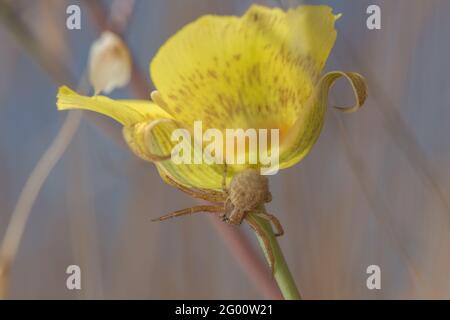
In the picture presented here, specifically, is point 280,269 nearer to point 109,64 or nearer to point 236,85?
point 236,85

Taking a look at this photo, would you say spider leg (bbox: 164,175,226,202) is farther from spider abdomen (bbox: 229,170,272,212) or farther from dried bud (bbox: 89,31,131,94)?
dried bud (bbox: 89,31,131,94)

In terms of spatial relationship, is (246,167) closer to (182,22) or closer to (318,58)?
(318,58)

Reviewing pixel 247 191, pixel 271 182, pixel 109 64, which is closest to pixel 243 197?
pixel 247 191

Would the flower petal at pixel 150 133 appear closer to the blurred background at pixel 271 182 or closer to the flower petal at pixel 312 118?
the flower petal at pixel 312 118

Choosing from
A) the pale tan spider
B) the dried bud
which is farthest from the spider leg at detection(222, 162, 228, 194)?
the dried bud

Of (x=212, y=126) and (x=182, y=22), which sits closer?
(x=212, y=126)
